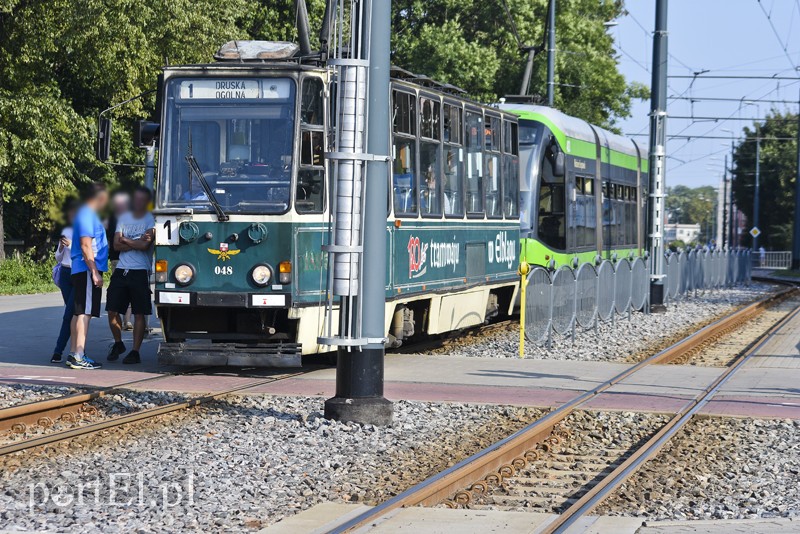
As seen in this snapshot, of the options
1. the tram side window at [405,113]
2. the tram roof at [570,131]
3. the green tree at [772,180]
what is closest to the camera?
the tram side window at [405,113]

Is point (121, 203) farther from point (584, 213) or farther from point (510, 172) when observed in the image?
point (584, 213)

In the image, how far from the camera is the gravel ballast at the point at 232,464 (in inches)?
277

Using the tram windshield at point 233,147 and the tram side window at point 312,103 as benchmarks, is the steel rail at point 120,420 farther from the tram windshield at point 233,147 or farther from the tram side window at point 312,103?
the tram side window at point 312,103

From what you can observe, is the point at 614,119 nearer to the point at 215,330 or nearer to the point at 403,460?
the point at 215,330

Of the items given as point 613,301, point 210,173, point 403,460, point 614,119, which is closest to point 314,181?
point 210,173

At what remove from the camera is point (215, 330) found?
541 inches

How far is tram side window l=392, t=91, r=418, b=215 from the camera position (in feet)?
48.4

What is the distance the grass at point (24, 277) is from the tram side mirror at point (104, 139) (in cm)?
1625

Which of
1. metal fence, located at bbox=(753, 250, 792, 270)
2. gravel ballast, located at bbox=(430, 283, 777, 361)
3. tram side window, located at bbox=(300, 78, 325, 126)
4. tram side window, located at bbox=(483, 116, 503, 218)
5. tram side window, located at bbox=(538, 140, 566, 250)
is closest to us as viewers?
tram side window, located at bbox=(300, 78, 325, 126)

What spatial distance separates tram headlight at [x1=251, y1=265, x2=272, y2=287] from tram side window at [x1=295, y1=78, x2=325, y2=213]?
0.66m

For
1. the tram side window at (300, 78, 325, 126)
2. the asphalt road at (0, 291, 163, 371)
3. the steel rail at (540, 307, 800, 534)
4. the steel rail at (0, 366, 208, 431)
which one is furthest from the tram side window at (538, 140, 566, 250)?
the steel rail at (0, 366, 208, 431)

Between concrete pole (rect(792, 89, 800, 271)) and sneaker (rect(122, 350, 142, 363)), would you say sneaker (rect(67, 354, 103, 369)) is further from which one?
concrete pole (rect(792, 89, 800, 271))

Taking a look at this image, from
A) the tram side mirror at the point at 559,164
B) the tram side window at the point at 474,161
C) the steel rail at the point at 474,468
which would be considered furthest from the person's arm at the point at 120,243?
the tram side mirror at the point at 559,164

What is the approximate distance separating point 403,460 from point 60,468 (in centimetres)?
232
